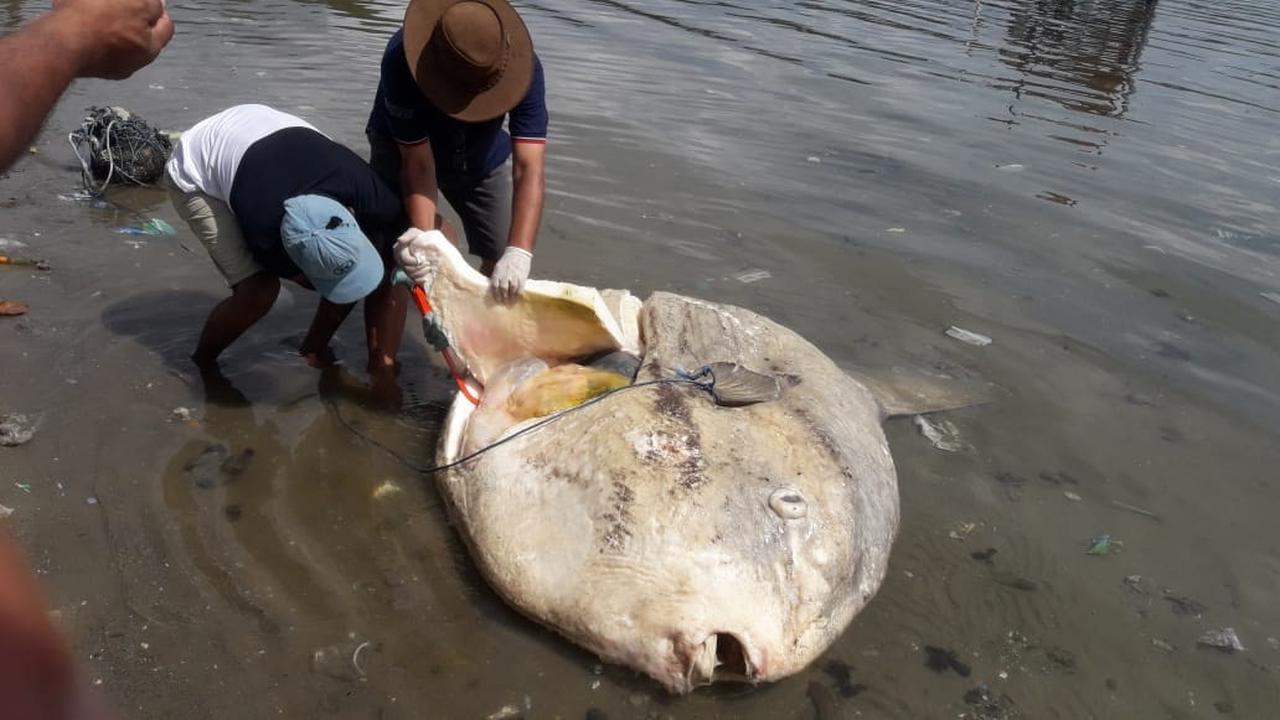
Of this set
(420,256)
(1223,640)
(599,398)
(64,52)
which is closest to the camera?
(64,52)

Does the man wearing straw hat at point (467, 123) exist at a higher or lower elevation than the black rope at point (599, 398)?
higher

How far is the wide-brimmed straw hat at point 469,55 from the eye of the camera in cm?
338

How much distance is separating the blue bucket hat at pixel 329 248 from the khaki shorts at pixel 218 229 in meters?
0.42

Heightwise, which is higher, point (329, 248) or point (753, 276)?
point (329, 248)

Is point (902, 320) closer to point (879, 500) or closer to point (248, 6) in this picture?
point (879, 500)

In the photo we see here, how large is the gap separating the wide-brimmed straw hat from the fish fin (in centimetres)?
212

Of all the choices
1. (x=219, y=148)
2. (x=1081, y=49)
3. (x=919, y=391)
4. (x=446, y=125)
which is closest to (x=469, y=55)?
(x=446, y=125)

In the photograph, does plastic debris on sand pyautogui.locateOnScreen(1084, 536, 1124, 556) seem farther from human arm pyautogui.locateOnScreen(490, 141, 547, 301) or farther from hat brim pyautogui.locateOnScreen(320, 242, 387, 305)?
hat brim pyautogui.locateOnScreen(320, 242, 387, 305)

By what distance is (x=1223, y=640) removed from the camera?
124 inches

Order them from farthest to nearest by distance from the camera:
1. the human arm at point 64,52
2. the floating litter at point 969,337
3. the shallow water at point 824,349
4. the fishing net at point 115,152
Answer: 1. the fishing net at point 115,152
2. the floating litter at point 969,337
3. the shallow water at point 824,349
4. the human arm at point 64,52

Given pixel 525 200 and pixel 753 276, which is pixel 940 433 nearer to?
pixel 753 276

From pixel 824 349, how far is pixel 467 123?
2.18 meters

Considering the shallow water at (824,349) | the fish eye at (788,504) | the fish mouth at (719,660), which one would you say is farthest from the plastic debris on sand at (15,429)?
the fish eye at (788,504)

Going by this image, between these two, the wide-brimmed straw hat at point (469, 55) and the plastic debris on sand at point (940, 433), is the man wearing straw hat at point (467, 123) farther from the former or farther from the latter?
the plastic debris on sand at point (940, 433)
